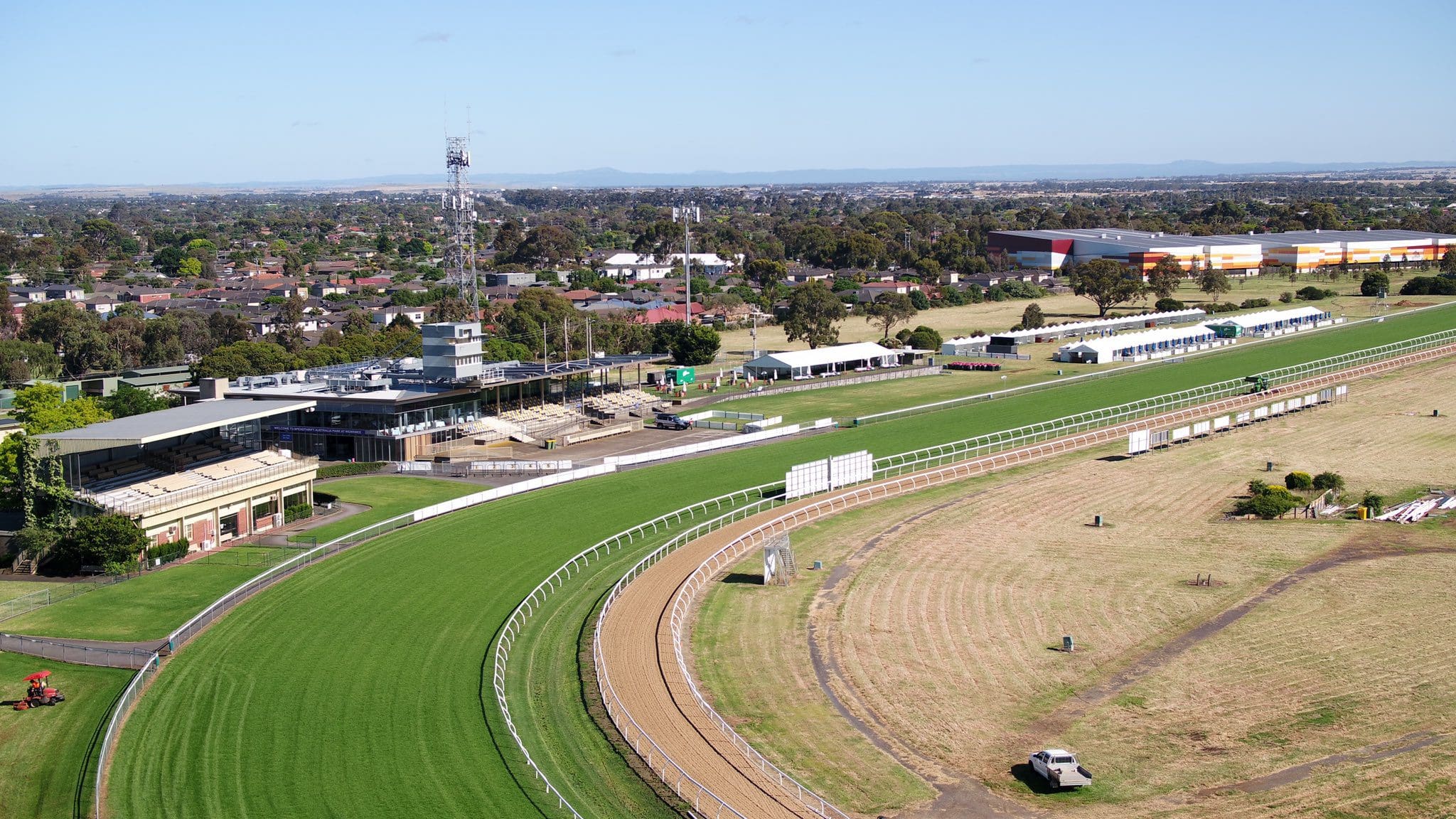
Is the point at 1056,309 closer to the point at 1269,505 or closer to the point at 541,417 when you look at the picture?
the point at 541,417

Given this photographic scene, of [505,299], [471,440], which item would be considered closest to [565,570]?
[471,440]

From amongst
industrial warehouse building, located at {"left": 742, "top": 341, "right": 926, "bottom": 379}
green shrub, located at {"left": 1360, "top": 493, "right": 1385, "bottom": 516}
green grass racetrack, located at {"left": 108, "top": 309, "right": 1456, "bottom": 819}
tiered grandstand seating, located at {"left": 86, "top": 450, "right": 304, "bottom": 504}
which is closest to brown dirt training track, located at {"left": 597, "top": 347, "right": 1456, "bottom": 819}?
green grass racetrack, located at {"left": 108, "top": 309, "right": 1456, "bottom": 819}

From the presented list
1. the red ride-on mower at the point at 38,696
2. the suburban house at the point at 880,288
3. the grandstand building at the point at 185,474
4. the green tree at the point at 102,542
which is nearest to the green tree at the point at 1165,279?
the suburban house at the point at 880,288

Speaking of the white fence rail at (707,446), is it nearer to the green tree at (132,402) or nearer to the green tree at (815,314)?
the green tree at (132,402)

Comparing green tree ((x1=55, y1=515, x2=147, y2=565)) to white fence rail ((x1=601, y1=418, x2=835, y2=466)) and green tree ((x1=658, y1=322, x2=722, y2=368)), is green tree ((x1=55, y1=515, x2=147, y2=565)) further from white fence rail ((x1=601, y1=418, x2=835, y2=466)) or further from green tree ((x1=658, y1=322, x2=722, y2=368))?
green tree ((x1=658, y1=322, x2=722, y2=368))

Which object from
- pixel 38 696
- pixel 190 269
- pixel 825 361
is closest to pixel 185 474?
pixel 38 696
